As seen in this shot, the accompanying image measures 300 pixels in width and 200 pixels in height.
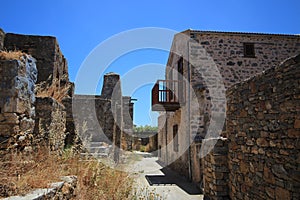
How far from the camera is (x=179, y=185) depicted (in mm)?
7652

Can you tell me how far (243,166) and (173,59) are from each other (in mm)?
8696

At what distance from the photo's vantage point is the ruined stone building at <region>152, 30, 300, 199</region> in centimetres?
318

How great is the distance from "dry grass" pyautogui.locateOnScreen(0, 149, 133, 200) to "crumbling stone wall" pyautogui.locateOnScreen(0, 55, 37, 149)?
9.6 inches

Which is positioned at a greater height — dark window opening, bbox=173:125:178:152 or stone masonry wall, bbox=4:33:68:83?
stone masonry wall, bbox=4:33:68:83

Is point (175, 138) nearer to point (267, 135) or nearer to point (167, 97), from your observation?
point (167, 97)

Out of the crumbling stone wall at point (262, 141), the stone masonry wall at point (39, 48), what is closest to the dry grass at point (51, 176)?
the crumbling stone wall at point (262, 141)

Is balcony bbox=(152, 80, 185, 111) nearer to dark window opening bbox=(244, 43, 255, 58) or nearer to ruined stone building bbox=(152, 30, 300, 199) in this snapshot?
ruined stone building bbox=(152, 30, 300, 199)

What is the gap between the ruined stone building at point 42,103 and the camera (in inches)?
114

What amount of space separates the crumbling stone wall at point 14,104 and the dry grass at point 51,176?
0.80 ft

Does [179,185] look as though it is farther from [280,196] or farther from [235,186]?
[280,196]

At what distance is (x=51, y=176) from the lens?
2705 mm

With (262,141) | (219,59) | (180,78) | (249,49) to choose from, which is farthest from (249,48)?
(262,141)

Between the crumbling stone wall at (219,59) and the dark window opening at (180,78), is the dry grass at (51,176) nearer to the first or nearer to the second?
the crumbling stone wall at (219,59)

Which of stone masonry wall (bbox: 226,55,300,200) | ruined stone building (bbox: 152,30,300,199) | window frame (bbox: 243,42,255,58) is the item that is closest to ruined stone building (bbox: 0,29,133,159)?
ruined stone building (bbox: 152,30,300,199)
